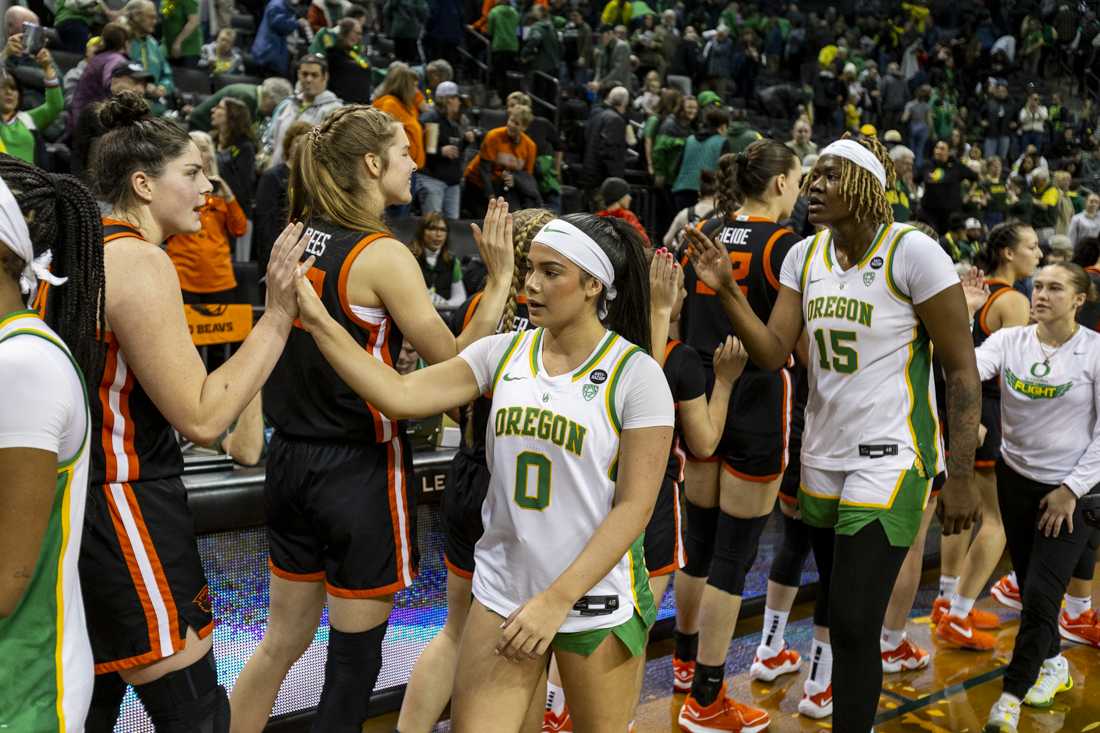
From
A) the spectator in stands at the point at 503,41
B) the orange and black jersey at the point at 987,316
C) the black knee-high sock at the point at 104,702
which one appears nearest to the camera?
the black knee-high sock at the point at 104,702

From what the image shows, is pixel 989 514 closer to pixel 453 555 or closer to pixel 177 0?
pixel 453 555

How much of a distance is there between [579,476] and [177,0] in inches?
313

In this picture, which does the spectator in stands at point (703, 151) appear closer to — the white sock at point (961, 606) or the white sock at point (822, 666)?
the white sock at point (961, 606)

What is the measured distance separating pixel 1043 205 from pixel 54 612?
14.4 metres

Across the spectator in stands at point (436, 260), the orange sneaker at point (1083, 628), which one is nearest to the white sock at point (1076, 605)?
the orange sneaker at point (1083, 628)

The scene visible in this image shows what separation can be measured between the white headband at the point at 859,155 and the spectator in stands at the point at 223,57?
24.2 feet

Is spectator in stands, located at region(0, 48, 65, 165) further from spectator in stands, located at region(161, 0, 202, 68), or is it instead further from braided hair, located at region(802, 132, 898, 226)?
braided hair, located at region(802, 132, 898, 226)

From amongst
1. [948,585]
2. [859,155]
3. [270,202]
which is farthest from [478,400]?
[270,202]

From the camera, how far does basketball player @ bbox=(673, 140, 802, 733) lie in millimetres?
3984

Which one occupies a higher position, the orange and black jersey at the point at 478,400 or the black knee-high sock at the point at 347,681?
the orange and black jersey at the point at 478,400

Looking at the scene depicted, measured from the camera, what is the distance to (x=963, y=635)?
4953 mm

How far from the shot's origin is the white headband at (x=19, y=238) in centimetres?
163

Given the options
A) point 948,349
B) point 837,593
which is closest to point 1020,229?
point 948,349

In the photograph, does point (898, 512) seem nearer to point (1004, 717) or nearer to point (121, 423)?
point (1004, 717)
